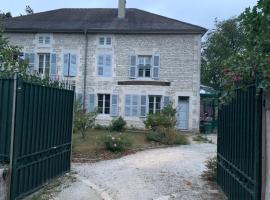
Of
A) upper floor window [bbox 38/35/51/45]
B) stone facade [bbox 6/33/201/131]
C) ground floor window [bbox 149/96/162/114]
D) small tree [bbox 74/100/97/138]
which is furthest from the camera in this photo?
upper floor window [bbox 38/35/51/45]

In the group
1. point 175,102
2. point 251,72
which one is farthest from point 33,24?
point 251,72

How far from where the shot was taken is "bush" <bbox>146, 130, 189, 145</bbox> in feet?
64.6

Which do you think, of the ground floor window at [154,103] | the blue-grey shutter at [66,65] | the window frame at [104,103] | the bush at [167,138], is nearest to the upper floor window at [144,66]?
the ground floor window at [154,103]

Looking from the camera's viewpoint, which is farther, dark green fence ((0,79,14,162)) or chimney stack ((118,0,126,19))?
chimney stack ((118,0,126,19))

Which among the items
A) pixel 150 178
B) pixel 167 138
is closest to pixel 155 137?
pixel 167 138

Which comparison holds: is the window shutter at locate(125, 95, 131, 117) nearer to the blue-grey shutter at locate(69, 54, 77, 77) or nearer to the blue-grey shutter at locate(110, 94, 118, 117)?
the blue-grey shutter at locate(110, 94, 118, 117)

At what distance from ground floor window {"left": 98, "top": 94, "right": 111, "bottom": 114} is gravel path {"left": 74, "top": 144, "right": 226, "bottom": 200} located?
49.6 feet

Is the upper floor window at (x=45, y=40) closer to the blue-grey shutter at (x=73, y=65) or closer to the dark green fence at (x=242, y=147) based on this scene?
the blue-grey shutter at (x=73, y=65)

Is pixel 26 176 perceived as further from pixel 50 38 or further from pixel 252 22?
pixel 50 38

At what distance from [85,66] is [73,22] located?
362 centimetres

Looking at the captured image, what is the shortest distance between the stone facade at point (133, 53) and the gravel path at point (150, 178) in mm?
14405

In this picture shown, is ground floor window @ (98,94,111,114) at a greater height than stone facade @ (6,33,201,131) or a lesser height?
lesser

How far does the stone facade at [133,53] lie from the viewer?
29016 millimetres

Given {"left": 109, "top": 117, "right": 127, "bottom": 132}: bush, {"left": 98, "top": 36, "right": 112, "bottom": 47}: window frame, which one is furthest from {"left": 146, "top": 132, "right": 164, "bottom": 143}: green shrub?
{"left": 98, "top": 36, "right": 112, "bottom": 47}: window frame
